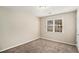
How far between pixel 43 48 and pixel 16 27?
0.88m

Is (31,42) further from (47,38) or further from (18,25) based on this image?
(18,25)

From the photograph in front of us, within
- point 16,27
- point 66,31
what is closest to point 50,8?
point 66,31

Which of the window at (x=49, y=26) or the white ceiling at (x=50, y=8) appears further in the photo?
the window at (x=49, y=26)

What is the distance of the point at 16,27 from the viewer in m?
1.72

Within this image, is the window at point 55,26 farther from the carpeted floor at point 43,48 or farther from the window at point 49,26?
the carpeted floor at point 43,48

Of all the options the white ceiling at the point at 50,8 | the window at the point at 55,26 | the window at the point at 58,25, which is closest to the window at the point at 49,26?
the window at the point at 55,26

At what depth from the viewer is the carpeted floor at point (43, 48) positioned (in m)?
1.56

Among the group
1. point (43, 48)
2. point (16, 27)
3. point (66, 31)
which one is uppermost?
point (16, 27)

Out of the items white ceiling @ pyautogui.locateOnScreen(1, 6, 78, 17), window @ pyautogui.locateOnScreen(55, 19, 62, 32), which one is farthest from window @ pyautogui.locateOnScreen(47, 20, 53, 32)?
white ceiling @ pyautogui.locateOnScreen(1, 6, 78, 17)

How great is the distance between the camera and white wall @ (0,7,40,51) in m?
1.66

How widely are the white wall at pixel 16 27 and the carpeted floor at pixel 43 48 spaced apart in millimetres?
127

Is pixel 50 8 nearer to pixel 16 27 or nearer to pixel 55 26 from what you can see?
pixel 55 26

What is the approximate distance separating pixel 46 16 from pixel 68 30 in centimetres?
67
